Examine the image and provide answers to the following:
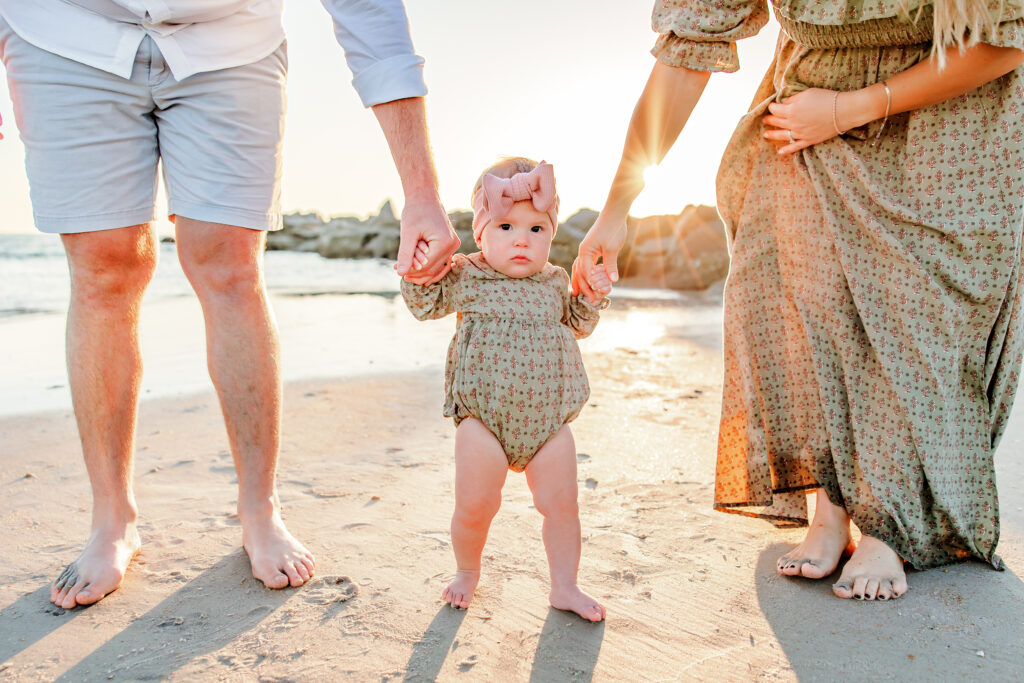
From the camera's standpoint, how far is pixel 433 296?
1.85 meters

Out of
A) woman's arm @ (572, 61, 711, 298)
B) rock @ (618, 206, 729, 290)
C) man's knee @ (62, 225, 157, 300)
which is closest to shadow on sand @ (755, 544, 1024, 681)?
woman's arm @ (572, 61, 711, 298)

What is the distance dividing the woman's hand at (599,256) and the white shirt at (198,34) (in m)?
0.57

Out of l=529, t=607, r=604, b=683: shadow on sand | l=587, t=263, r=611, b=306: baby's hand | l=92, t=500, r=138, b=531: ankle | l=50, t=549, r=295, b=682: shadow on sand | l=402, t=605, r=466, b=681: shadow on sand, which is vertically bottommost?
l=50, t=549, r=295, b=682: shadow on sand

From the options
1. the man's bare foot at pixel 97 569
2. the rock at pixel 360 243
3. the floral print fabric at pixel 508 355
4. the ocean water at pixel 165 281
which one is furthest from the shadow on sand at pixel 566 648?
the rock at pixel 360 243

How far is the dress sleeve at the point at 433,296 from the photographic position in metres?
1.83

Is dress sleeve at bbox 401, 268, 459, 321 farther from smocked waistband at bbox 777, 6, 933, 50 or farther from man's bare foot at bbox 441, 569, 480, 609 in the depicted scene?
smocked waistband at bbox 777, 6, 933, 50

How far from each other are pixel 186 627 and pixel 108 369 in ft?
2.48

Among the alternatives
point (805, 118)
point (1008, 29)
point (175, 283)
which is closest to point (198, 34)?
point (805, 118)

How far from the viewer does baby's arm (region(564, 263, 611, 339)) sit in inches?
74.7

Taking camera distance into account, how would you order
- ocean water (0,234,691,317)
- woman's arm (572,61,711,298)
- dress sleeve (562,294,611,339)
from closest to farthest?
1. dress sleeve (562,294,611,339)
2. woman's arm (572,61,711,298)
3. ocean water (0,234,691,317)

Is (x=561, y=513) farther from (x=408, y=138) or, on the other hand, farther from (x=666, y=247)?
(x=666, y=247)

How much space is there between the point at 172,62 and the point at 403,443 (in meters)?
1.68

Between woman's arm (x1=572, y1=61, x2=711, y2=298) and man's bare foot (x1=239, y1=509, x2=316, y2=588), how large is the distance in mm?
1083

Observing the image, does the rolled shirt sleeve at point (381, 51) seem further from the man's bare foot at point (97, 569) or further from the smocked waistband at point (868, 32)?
the man's bare foot at point (97, 569)
